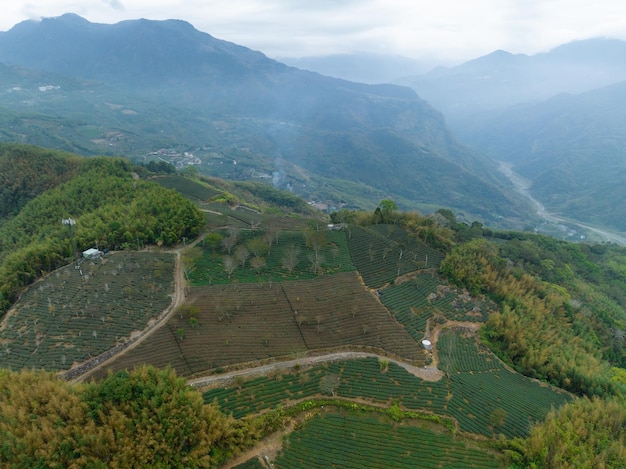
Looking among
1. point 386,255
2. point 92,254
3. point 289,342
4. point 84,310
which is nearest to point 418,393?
point 289,342

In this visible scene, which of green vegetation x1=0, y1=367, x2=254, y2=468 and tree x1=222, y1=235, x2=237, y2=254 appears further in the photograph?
tree x1=222, y1=235, x2=237, y2=254

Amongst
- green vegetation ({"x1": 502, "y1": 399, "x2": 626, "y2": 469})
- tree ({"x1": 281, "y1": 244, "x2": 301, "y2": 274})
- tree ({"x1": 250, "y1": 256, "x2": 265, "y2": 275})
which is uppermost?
tree ({"x1": 281, "y1": 244, "x2": 301, "y2": 274})

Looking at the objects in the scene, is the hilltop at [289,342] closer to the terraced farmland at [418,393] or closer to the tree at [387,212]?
the terraced farmland at [418,393]

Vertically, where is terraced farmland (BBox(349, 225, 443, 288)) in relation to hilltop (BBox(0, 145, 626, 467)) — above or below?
above

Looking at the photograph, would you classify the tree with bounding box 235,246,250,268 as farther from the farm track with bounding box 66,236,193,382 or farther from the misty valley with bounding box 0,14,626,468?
the farm track with bounding box 66,236,193,382

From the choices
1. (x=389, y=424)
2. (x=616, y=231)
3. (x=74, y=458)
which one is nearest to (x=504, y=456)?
(x=389, y=424)

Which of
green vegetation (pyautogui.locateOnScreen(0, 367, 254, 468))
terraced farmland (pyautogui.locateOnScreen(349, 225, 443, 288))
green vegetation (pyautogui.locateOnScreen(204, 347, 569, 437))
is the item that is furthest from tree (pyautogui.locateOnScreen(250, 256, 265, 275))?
green vegetation (pyautogui.locateOnScreen(0, 367, 254, 468))
